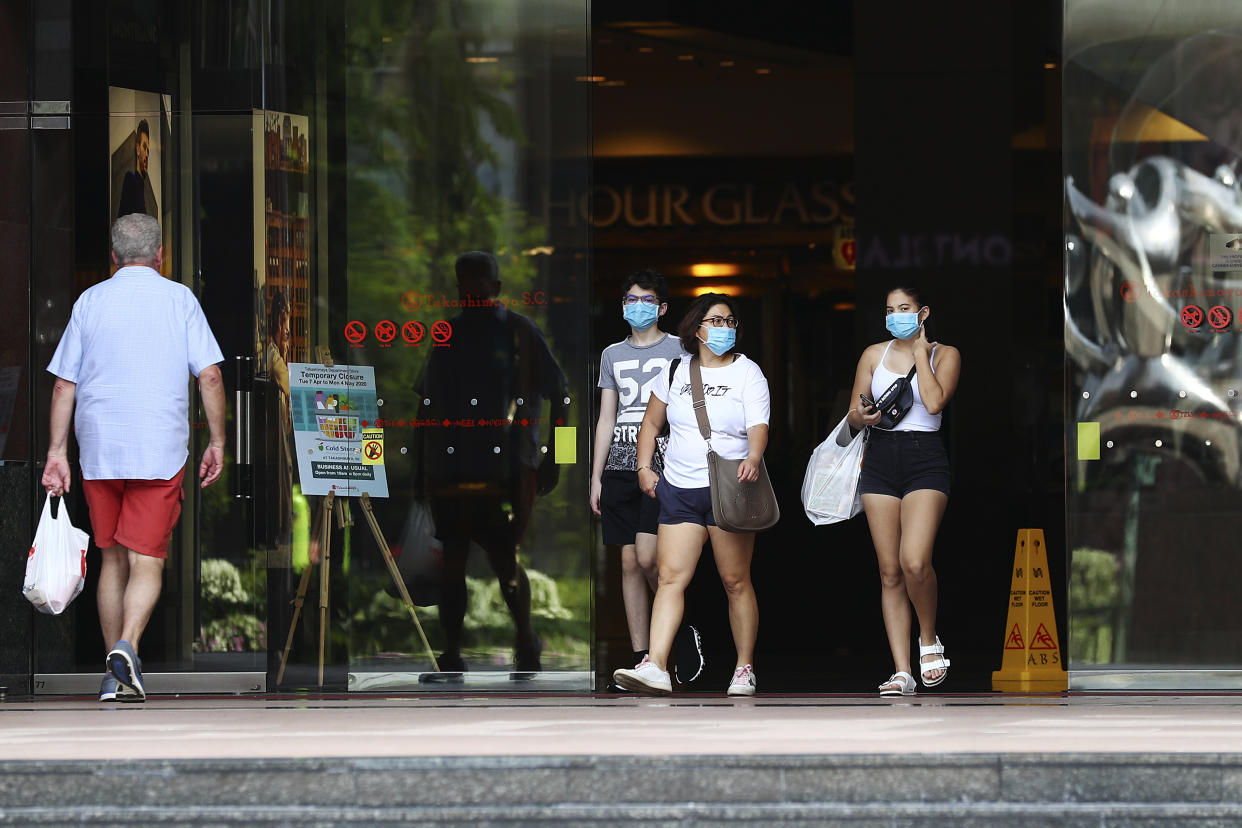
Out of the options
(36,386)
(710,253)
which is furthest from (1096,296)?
(710,253)

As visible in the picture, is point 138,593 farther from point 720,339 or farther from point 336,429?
point 720,339

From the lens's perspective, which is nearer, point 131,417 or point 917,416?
point 131,417

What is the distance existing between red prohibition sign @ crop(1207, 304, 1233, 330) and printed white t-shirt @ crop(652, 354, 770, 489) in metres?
2.21

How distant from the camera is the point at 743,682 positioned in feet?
29.4

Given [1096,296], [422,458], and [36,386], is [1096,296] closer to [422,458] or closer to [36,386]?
[422,458]

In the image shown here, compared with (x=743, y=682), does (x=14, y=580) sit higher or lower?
higher

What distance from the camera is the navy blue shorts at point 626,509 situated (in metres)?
9.27

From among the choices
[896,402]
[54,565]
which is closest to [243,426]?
[54,565]

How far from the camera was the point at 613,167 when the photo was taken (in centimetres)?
1500

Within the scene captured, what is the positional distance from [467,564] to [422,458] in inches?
21.7

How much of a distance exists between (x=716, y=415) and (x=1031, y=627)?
2337 mm

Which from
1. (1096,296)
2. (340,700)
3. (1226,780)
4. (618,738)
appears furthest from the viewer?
(1096,296)

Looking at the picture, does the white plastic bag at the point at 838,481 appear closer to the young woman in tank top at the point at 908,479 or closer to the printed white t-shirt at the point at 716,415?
the young woman in tank top at the point at 908,479

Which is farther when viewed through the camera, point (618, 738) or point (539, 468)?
point (539, 468)
